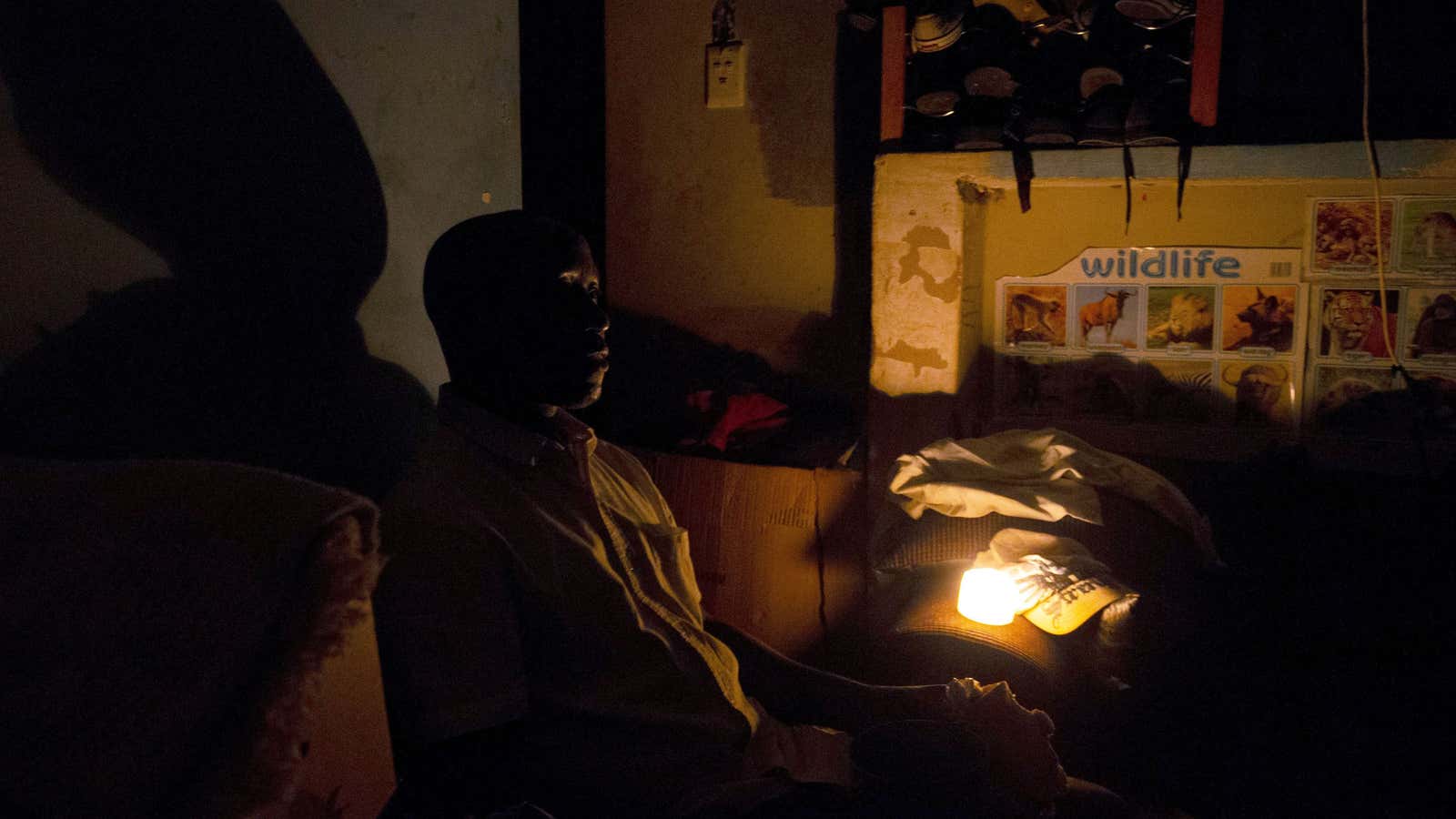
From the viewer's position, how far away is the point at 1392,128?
8.32 ft

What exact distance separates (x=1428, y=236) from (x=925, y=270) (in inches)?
56.8

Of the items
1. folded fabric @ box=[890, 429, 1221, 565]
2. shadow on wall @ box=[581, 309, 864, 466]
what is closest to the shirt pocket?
folded fabric @ box=[890, 429, 1221, 565]

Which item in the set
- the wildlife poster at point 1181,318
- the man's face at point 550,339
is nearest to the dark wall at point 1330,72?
the wildlife poster at point 1181,318

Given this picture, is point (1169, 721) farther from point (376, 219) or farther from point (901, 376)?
point (376, 219)

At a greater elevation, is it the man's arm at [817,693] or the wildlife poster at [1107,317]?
the wildlife poster at [1107,317]

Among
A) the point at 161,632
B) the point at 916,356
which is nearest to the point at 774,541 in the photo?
the point at 916,356

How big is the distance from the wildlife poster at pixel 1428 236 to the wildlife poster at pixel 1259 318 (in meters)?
0.30

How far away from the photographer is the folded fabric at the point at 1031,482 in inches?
89.8

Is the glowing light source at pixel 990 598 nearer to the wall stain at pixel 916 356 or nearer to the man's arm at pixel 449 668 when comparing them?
the wall stain at pixel 916 356

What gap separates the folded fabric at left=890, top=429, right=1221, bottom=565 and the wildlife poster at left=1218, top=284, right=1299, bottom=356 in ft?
2.41

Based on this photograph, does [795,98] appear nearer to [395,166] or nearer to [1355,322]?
[395,166]

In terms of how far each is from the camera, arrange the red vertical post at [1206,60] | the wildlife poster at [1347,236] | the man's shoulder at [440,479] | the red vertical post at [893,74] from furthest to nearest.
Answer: the red vertical post at [893,74] < the wildlife poster at [1347,236] < the red vertical post at [1206,60] < the man's shoulder at [440,479]

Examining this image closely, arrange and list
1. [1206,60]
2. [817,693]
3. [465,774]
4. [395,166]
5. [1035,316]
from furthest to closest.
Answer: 1. [1035,316]
2. [1206,60]
3. [395,166]
4. [817,693]
5. [465,774]

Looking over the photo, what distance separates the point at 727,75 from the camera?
332 centimetres
